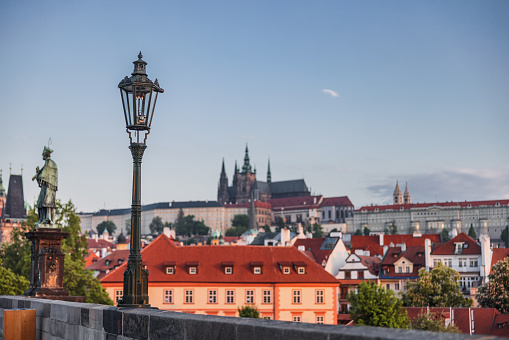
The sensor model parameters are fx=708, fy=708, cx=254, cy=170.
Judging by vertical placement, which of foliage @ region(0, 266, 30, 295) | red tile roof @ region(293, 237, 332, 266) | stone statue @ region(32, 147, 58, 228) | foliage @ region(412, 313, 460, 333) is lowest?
foliage @ region(412, 313, 460, 333)

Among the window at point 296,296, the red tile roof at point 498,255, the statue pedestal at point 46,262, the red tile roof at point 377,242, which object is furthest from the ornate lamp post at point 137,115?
the red tile roof at point 377,242

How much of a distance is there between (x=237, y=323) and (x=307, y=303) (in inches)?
1871

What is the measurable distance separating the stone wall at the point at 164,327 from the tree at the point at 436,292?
170 feet

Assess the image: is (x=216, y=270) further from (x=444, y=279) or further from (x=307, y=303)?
(x=444, y=279)

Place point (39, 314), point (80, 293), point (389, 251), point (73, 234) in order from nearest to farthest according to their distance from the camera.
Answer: point (39, 314)
point (80, 293)
point (73, 234)
point (389, 251)

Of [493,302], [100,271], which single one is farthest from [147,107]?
[100,271]

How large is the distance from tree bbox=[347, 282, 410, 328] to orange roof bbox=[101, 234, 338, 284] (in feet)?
17.2

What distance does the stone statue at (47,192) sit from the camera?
56.6 ft

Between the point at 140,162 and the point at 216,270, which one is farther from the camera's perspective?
the point at 216,270

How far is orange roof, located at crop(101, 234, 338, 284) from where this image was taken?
172 ft

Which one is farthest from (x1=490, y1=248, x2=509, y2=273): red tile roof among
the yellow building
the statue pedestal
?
the statue pedestal

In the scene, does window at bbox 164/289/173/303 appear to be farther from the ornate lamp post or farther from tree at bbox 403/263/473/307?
the ornate lamp post

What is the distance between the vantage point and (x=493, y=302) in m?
58.5

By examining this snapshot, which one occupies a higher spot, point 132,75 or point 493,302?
A: point 132,75
